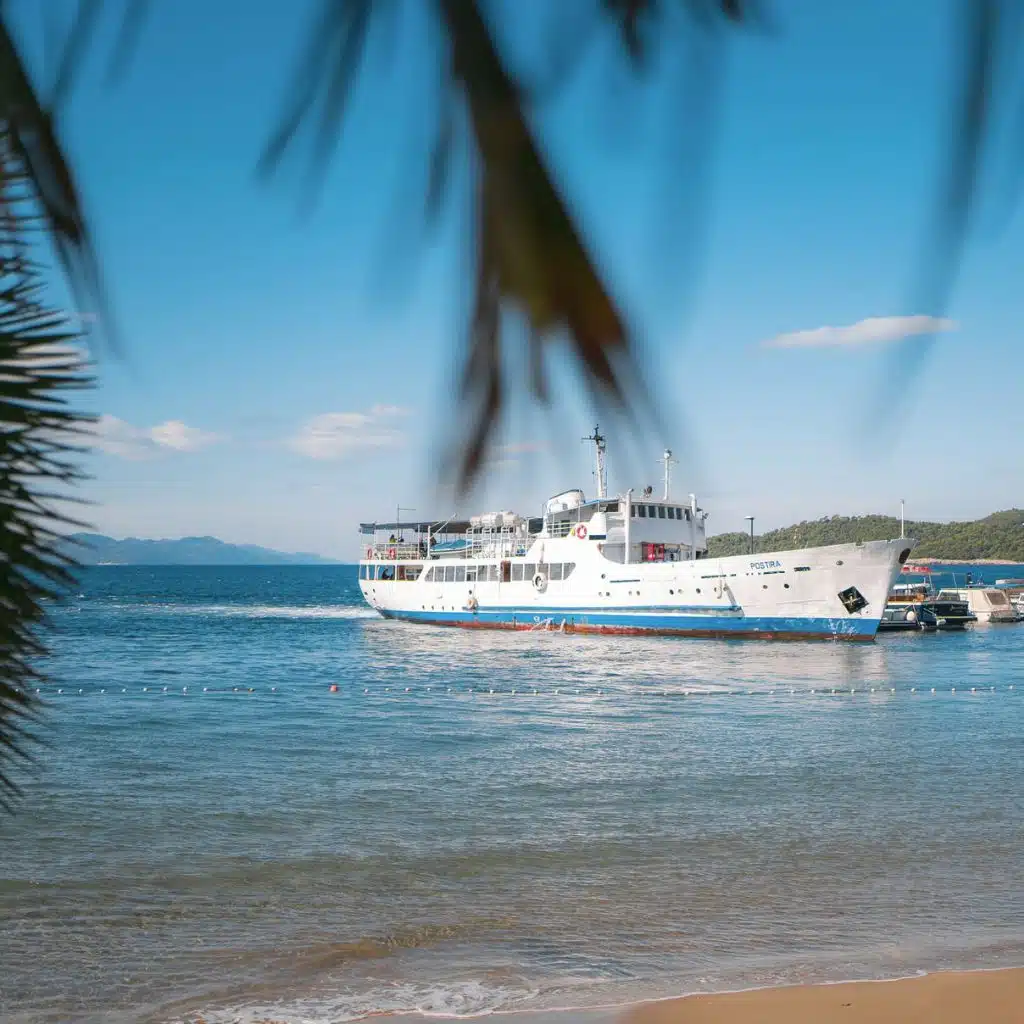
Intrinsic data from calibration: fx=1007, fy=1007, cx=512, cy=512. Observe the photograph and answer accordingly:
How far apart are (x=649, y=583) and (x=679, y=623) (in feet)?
6.46

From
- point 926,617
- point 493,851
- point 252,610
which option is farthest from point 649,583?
point 252,610

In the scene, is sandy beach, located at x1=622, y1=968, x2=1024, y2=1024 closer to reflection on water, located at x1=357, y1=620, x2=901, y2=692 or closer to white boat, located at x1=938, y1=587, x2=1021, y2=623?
reflection on water, located at x1=357, y1=620, x2=901, y2=692

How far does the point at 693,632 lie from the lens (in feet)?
126

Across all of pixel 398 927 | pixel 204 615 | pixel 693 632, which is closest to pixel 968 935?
pixel 398 927

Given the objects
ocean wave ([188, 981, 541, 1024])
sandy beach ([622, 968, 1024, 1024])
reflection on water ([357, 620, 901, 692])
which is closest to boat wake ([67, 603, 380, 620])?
reflection on water ([357, 620, 901, 692])

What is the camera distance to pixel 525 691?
2419 centimetres

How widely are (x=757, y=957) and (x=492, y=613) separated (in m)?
38.2

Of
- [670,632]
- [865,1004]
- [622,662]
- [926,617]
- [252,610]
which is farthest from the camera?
[252,610]

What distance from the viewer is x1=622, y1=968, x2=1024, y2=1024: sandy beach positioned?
621 centimetres

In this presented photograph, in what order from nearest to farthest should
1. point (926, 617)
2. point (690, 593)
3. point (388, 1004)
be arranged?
point (388, 1004), point (690, 593), point (926, 617)

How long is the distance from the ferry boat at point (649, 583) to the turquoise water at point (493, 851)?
13.3m

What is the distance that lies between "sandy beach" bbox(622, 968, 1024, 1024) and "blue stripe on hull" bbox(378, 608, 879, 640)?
3116cm

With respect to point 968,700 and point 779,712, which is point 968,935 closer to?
point 779,712

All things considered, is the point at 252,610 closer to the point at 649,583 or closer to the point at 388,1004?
the point at 649,583
